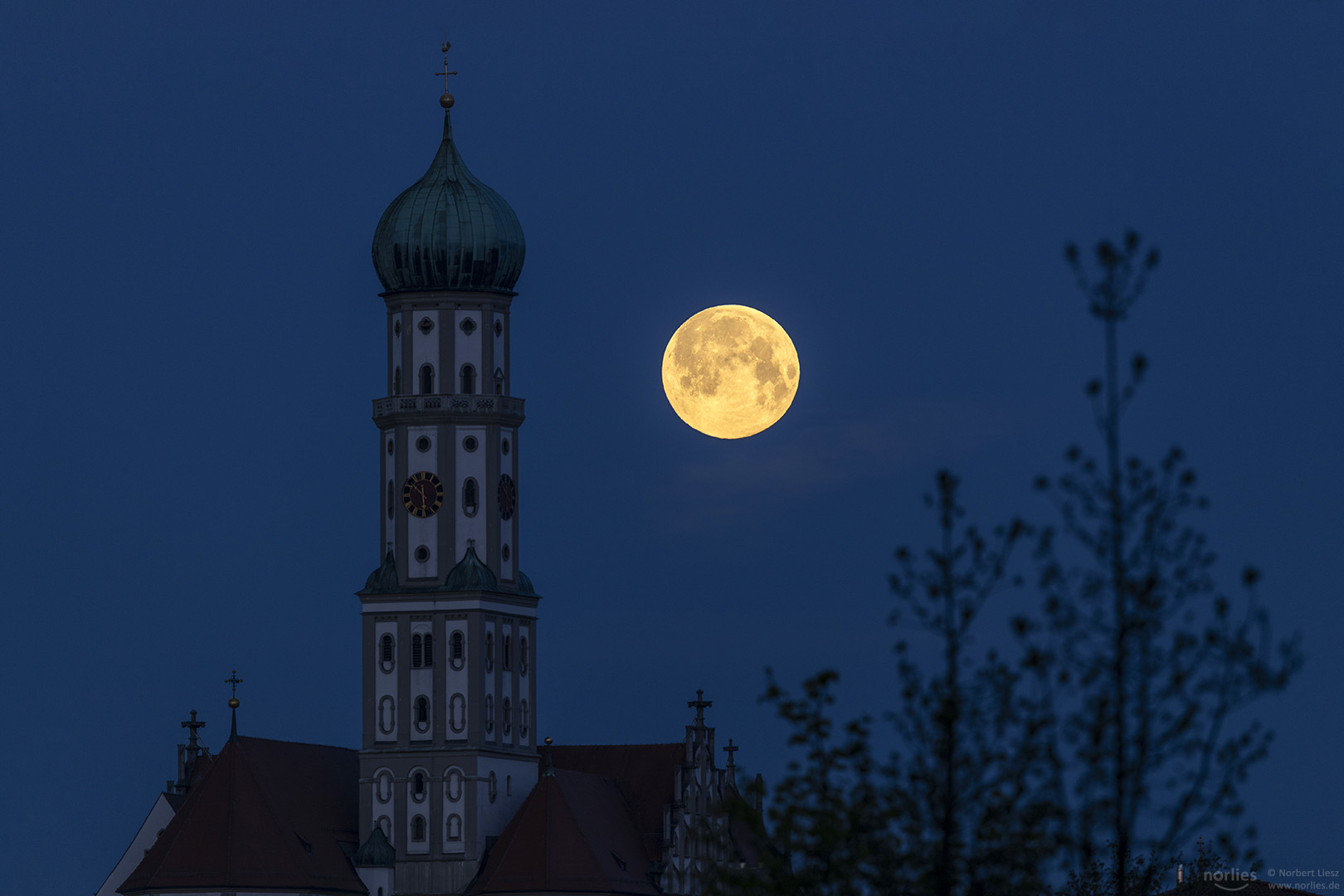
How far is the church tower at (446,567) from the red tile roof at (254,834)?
210 centimetres

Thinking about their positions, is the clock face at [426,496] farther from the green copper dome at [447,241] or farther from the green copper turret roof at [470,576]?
the green copper dome at [447,241]

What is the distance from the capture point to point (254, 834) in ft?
354

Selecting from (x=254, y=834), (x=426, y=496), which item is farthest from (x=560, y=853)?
(x=426, y=496)

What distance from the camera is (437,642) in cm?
11300

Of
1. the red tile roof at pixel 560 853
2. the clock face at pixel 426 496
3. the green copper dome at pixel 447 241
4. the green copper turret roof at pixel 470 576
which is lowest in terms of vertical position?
the red tile roof at pixel 560 853

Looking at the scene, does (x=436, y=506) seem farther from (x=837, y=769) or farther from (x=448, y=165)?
(x=837, y=769)

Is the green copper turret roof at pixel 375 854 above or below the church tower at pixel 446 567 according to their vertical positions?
below

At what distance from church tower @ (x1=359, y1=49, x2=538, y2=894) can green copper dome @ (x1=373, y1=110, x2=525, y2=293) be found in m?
0.07

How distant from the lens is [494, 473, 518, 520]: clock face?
115188 millimetres

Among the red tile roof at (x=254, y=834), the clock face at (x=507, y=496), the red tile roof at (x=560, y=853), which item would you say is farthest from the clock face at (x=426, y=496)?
the red tile roof at (x=560, y=853)

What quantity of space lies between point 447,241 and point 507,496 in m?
10.0

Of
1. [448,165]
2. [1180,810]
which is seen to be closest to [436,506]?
[448,165]

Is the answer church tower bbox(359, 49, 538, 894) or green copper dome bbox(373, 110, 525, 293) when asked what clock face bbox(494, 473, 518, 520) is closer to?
church tower bbox(359, 49, 538, 894)

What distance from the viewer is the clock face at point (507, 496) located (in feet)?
378
